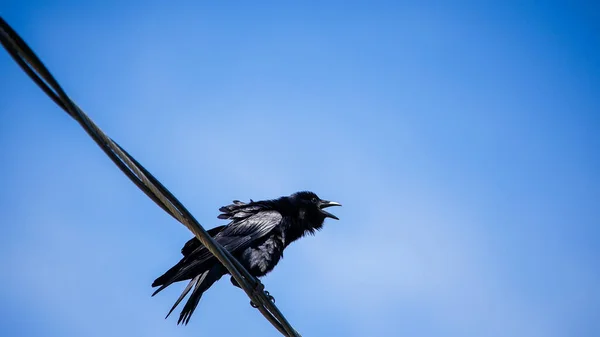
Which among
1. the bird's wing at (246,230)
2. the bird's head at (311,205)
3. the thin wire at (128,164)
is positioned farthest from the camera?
the bird's head at (311,205)

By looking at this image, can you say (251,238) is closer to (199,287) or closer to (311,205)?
(199,287)

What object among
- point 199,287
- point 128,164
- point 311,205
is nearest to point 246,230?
point 199,287

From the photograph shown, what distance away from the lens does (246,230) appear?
21.1ft

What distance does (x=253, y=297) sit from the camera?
4016mm

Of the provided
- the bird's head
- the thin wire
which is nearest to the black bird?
the bird's head

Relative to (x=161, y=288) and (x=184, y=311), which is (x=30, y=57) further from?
(x=184, y=311)

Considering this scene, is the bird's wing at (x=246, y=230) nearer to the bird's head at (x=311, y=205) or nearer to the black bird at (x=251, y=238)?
the black bird at (x=251, y=238)

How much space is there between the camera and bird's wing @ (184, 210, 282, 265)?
6293 mm

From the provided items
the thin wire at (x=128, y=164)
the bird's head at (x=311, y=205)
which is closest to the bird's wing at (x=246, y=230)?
the bird's head at (x=311, y=205)

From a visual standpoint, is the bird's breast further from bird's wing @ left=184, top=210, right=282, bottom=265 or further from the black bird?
bird's wing @ left=184, top=210, right=282, bottom=265

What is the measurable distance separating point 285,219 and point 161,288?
7.63 feet

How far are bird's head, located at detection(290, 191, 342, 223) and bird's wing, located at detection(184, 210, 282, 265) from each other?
848 millimetres

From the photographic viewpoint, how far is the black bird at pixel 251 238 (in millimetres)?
5664

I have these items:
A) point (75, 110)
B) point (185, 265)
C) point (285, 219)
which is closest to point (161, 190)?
point (75, 110)
